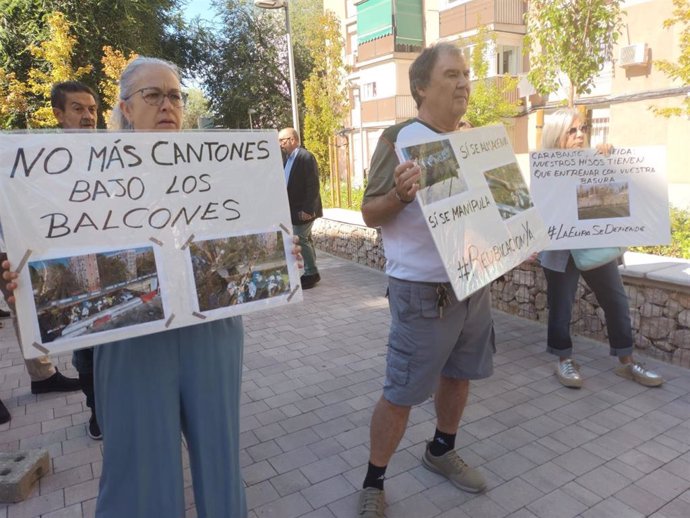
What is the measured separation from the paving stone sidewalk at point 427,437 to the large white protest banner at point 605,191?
112cm

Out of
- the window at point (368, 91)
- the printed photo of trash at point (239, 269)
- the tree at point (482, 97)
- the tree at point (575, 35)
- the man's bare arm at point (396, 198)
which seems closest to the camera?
the printed photo of trash at point (239, 269)

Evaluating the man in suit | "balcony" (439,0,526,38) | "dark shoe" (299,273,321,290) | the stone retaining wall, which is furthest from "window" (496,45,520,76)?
the stone retaining wall

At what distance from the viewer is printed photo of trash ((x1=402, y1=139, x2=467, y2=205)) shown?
192 centimetres

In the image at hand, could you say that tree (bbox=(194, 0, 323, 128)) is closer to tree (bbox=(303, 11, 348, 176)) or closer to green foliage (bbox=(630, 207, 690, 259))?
tree (bbox=(303, 11, 348, 176))

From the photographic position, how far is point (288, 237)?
1.86 metres

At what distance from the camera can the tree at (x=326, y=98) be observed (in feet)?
40.3

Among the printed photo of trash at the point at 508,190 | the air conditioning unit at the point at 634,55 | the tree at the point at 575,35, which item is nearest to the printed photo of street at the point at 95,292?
the printed photo of trash at the point at 508,190

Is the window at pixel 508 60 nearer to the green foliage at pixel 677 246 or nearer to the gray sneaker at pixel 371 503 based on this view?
the green foliage at pixel 677 246

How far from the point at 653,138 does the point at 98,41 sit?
17751 millimetres

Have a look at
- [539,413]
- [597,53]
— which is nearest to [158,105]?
[539,413]

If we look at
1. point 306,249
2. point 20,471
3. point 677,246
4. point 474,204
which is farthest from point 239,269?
point 306,249

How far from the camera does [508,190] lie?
2.30 m

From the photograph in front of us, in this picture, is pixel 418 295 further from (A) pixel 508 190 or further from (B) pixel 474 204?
(A) pixel 508 190

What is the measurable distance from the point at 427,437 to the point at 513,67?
21596mm
